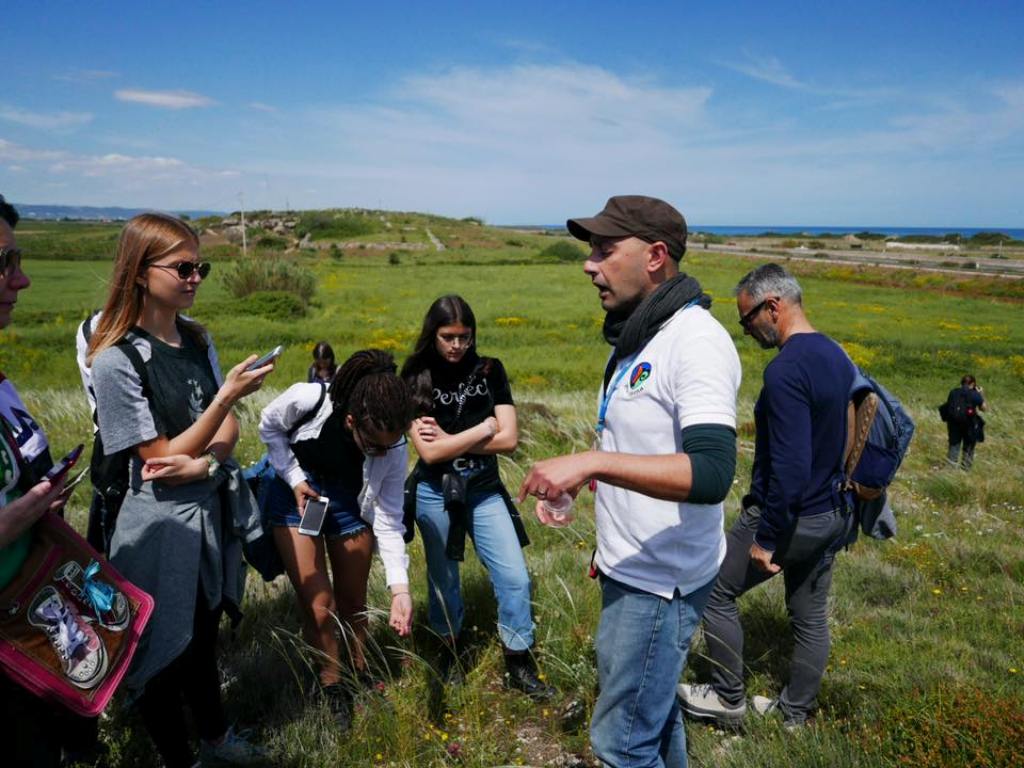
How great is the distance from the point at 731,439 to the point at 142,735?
112 inches

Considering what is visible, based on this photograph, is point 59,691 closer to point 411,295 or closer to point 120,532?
point 120,532


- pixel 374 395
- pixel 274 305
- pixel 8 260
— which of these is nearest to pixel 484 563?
pixel 374 395

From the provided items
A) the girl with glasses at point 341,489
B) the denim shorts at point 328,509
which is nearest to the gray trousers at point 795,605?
the girl with glasses at point 341,489

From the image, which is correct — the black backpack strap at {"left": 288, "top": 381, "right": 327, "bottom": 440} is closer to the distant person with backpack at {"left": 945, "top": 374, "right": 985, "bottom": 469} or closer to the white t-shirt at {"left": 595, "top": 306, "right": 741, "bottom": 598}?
the white t-shirt at {"left": 595, "top": 306, "right": 741, "bottom": 598}

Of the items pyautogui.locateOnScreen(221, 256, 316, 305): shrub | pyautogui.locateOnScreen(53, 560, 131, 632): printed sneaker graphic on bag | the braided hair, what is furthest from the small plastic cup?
pyautogui.locateOnScreen(221, 256, 316, 305): shrub

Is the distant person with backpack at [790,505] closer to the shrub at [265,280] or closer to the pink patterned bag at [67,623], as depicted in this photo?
the pink patterned bag at [67,623]

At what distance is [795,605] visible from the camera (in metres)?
3.04

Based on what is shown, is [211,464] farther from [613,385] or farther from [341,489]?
[613,385]

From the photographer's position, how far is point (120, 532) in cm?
234

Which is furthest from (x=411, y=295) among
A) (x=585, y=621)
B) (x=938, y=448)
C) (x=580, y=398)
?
(x=585, y=621)

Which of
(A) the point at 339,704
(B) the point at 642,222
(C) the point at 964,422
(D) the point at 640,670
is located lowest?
(A) the point at 339,704

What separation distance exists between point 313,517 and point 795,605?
2217 mm

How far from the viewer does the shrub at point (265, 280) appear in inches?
1160

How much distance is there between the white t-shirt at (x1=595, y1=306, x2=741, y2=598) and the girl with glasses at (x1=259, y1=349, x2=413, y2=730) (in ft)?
3.57
